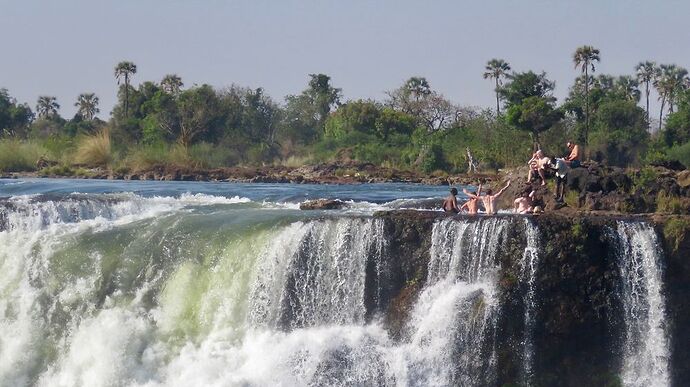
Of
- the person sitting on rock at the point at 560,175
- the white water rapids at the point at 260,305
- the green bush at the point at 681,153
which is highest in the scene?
the green bush at the point at 681,153

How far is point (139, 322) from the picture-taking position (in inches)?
782

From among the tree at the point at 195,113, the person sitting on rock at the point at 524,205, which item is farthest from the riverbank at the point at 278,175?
the person sitting on rock at the point at 524,205

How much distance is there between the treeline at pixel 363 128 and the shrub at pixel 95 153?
62 mm

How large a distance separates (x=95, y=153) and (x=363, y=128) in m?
21.0

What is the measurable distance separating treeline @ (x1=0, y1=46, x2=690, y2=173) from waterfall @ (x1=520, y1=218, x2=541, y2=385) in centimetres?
2703

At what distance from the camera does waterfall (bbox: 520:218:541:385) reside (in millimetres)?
17188

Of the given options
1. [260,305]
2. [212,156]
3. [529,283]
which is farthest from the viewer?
[212,156]

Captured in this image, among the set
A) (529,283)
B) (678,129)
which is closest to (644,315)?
(529,283)

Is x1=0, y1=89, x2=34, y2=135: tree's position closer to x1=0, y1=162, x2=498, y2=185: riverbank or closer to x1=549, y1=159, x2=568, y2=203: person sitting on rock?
x1=0, y1=162, x2=498, y2=185: riverbank

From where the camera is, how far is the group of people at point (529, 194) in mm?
20797

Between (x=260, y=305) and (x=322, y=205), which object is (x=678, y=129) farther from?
(x=260, y=305)

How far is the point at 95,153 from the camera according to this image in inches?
2160

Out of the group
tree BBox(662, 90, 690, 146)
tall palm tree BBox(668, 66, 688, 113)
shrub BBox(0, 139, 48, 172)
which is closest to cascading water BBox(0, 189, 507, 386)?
shrub BBox(0, 139, 48, 172)

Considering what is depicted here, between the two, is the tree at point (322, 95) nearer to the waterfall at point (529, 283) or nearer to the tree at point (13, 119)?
the tree at point (13, 119)
